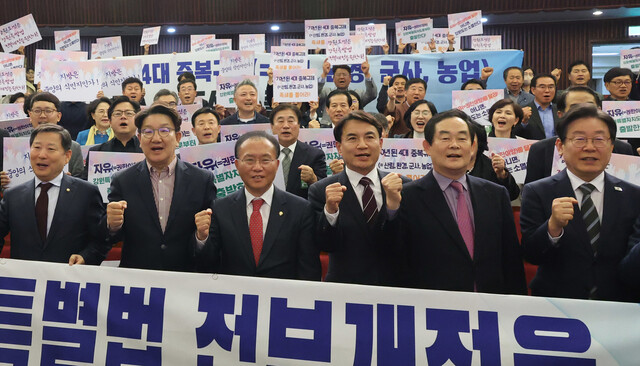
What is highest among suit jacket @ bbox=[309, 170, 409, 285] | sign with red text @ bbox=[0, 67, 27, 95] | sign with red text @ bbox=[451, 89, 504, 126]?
sign with red text @ bbox=[0, 67, 27, 95]

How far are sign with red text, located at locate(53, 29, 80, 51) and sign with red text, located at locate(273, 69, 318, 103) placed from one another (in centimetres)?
471

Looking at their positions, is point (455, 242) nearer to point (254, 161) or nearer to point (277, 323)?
point (277, 323)

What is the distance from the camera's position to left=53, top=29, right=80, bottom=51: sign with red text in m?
8.88

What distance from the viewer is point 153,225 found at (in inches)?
104

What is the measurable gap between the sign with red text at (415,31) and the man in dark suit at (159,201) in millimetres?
6251

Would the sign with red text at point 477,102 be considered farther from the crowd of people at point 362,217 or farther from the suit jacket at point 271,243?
the suit jacket at point 271,243

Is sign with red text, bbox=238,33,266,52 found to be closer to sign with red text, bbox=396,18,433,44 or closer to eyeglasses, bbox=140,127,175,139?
sign with red text, bbox=396,18,433,44

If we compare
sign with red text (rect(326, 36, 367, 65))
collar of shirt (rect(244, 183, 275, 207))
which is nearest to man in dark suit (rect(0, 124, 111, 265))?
collar of shirt (rect(244, 183, 275, 207))

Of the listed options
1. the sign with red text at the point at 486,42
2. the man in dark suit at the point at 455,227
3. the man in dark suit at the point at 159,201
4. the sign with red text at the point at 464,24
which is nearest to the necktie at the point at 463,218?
the man in dark suit at the point at 455,227

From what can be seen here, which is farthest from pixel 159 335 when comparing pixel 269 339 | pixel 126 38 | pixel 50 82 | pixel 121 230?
pixel 126 38

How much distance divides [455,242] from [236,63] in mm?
4781

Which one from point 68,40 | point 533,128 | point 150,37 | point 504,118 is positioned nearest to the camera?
point 504,118

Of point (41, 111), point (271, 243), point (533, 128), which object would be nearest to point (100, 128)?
point (41, 111)

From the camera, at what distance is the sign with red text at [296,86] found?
5.56m
